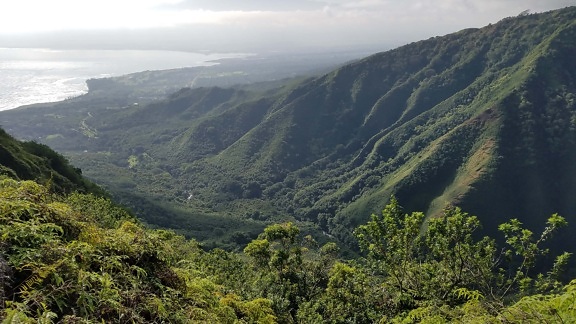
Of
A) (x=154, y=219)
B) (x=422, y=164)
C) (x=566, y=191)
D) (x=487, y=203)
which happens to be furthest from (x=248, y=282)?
(x=566, y=191)

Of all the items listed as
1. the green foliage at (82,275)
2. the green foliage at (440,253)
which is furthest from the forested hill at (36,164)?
the green foliage at (82,275)

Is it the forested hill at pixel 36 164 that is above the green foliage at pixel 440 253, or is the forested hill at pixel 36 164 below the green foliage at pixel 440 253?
below

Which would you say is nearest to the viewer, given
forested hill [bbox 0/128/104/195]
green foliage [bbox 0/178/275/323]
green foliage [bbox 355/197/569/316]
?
green foliage [bbox 0/178/275/323]

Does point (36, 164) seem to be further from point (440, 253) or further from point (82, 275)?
point (82, 275)

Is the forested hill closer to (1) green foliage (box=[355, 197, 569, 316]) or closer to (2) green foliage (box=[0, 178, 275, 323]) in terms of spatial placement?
(1) green foliage (box=[355, 197, 569, 316])

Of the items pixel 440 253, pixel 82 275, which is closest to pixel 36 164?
pixel 440 253

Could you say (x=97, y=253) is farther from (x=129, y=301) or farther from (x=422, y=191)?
(x=422, y=191)

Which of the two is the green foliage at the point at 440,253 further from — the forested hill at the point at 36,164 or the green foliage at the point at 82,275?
the forested hill at the point at 36,164

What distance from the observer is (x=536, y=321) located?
6.37 metres

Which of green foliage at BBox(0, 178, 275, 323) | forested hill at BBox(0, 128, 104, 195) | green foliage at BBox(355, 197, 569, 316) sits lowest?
forested hill at BBox(0, 128, 104, 195)

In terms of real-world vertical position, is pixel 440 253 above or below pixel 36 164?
above

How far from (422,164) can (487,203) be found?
1375 inches

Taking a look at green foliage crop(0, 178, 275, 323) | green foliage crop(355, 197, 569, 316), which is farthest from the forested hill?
green foliage crop(0, 178, 275, 323)

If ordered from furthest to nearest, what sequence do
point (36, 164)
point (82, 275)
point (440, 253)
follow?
1. point (36, 164)
2. point (440, 253)
3. point (82, 275)
